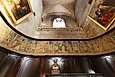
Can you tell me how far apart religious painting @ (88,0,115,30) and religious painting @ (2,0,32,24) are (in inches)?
115

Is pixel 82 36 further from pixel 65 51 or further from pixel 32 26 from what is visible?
pixel 32 26

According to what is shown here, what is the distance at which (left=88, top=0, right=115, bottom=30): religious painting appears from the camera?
5248mm

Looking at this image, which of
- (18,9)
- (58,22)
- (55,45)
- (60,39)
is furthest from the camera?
(58,22)

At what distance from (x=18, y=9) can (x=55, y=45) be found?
2.14 m

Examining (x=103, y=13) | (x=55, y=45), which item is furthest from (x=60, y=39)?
(x=103, y=13)

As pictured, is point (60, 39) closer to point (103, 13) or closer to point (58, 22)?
point (103, 13)

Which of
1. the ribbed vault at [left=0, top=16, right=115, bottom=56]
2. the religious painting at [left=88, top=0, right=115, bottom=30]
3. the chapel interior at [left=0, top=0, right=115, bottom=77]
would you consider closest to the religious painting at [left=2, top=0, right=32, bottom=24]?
the chapel interior at [left=0, top=0, right=115, bottom=77]

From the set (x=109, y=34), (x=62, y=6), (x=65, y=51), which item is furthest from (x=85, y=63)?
(x=62, y=6)

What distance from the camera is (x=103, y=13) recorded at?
5.81 meters

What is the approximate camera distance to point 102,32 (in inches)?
224

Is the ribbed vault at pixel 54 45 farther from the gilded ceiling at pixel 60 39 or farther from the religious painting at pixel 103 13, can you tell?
the religious painting at pixel 103 13

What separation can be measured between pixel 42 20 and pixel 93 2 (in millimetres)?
3897

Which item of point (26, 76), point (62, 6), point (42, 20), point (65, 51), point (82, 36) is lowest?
point (26, 76)

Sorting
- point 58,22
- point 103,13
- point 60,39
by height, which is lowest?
point 60,39
